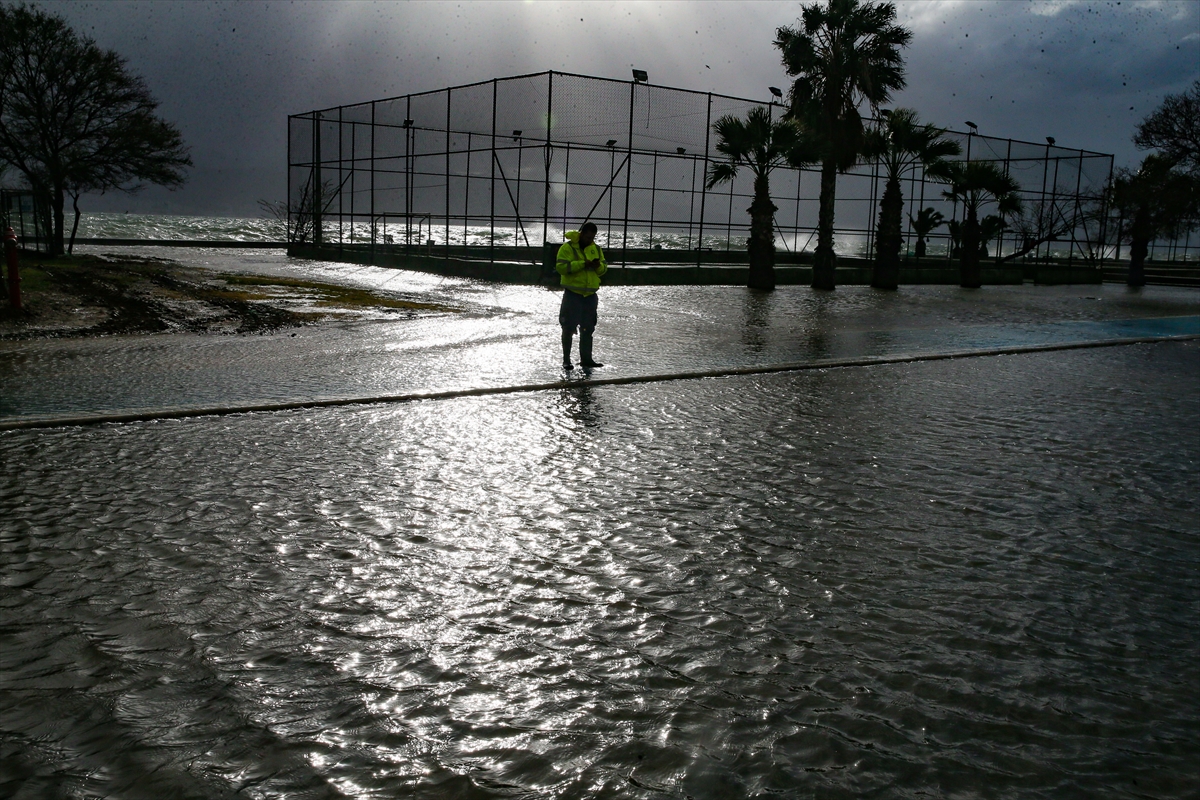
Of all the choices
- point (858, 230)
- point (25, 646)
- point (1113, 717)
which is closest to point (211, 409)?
point (25, 646)

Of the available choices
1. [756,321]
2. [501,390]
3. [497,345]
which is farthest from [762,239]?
[501,390]

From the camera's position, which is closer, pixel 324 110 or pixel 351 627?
pixel 351 627

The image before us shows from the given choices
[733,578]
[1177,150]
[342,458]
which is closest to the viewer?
[733,578]

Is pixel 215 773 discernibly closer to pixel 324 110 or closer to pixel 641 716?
pixel 641 716

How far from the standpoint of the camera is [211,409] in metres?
7.61

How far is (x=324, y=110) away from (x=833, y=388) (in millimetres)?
29773

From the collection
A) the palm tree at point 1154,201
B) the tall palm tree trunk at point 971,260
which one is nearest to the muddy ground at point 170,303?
the tall palm tree trunk at point 971,260

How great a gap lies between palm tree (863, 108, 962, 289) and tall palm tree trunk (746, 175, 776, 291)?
4659 millimetres

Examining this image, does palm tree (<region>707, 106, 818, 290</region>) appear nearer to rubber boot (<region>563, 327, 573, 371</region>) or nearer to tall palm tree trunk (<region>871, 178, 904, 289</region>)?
tall palm tree trunk (<region>871, 178, 904, 289</region>)

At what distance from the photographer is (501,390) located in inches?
350

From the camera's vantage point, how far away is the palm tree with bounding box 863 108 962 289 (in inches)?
1163

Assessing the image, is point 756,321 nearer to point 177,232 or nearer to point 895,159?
point 895,159

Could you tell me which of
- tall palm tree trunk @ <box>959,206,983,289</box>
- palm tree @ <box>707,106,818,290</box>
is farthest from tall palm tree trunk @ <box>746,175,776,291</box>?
tall palm tree trunk @ <box>959,206,983,289</box>

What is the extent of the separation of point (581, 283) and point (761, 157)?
1769 centimetres
